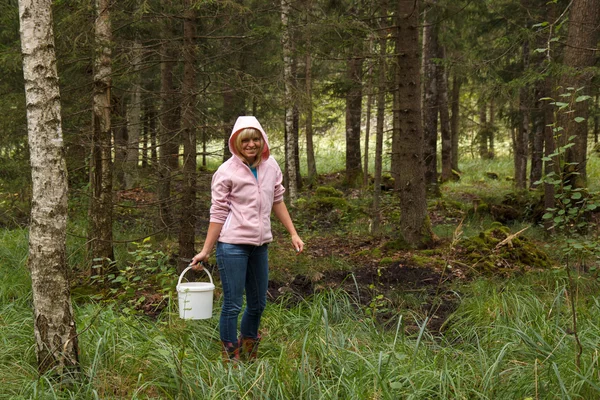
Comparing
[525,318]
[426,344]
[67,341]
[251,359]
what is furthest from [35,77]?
[525,318]

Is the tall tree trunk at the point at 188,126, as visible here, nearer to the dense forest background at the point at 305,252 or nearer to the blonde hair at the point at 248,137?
the dense forest background at the point at 305,252

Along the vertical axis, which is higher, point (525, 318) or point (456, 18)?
point (456, 18)

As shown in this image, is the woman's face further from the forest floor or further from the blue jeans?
the forest floor

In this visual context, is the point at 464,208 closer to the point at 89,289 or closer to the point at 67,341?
the point at 89,289

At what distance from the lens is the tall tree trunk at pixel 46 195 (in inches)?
137

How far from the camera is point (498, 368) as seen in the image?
11.7 ft

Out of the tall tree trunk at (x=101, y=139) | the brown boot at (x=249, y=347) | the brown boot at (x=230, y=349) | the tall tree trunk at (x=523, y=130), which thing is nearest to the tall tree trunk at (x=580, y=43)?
the tall tree trunk at (x=523, y=130)

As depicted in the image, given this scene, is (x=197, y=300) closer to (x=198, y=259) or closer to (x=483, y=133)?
(x=198, y=259)

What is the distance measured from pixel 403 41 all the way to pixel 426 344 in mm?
5460

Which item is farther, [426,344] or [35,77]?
[426,344]

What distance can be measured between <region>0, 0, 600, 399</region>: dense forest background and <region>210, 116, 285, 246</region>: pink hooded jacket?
3.02 ft

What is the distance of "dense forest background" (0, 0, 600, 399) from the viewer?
351 cm

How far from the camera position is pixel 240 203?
4266 millimetres

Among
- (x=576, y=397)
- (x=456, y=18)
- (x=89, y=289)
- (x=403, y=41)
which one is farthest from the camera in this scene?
(x=456, y=18)
